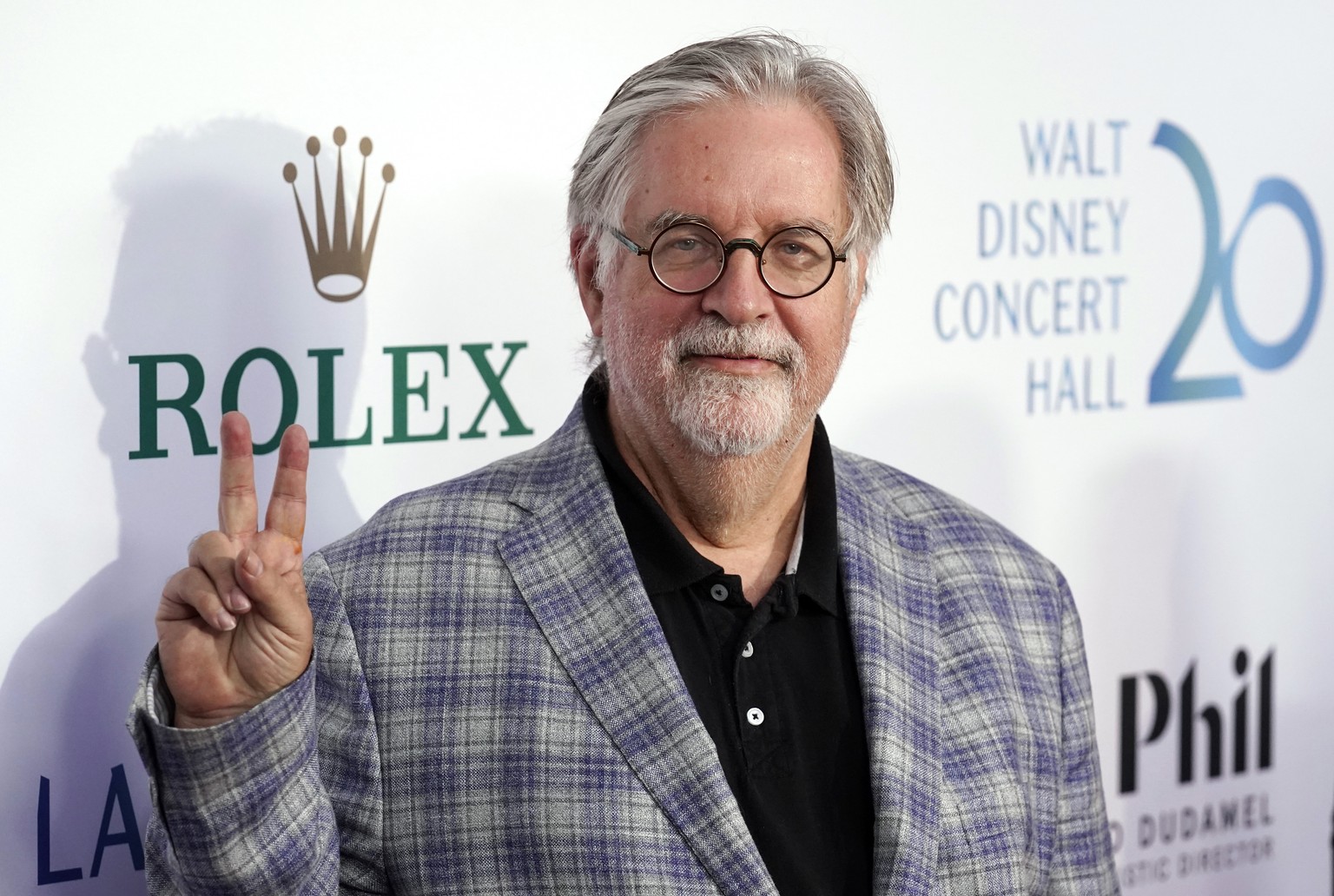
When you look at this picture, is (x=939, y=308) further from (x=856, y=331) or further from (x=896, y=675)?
(x=896, y=675)

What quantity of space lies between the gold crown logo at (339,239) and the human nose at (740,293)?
0.60 metres

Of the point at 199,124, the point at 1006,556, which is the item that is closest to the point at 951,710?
the point at 1006,556

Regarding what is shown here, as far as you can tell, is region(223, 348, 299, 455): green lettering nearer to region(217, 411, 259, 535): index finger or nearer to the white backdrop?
the white backdrop

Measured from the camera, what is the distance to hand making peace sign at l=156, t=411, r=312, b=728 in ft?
4.19

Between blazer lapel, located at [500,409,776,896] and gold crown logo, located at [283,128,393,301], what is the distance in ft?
1.53

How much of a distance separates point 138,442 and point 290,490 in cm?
57

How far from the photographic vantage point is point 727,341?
1.57 meters

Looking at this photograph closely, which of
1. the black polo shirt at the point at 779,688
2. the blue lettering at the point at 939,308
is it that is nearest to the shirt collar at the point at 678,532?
the black polo shirt at the point at 779,688

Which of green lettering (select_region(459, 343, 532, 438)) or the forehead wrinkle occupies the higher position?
the forehead wrinkle

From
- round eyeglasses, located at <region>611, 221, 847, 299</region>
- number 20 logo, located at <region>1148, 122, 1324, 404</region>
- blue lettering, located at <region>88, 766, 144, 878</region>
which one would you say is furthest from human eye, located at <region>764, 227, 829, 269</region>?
number 20 logo, located at <region>1148, 122, 1324, 404</region>

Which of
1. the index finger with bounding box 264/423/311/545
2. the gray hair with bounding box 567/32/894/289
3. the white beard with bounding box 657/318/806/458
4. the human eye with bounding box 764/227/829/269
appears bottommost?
the index finger with bounding box 264/423/311/545

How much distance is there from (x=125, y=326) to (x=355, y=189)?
0.36m

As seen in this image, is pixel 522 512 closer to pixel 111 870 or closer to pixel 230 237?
pixel 230 237

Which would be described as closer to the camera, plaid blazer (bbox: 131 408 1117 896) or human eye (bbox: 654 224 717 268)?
plaid blazer (bbox: 131 408 1117 896)
